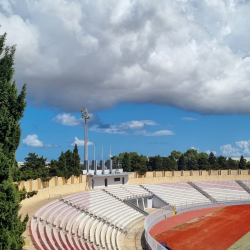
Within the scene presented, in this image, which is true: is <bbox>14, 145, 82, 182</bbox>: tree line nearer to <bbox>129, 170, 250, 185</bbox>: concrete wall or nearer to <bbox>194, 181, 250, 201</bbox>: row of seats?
<bbox>129, 170, 250, 185</bbox>: concrete wall

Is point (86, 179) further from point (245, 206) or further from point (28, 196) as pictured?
point (245, 206)

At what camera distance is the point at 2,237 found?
11.1m

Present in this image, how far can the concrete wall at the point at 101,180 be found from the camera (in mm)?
32269

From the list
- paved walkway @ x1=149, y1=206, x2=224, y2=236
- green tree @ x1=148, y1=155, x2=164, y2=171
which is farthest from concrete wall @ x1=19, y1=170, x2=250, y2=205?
green tree @ x1=148, y1=155, x2=164, y2=171

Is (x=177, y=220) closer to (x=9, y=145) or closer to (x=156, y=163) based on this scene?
(x=9, y=145)

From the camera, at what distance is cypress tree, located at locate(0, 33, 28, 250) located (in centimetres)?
1138

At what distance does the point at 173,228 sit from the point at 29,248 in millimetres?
18333

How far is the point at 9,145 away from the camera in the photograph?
11891 millimetres

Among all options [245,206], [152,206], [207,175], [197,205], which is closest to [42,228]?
[152,206]

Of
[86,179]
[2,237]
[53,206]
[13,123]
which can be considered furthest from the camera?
[86,179]

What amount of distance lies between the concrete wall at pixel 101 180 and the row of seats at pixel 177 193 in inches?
78.1

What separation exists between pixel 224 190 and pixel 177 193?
369 inches

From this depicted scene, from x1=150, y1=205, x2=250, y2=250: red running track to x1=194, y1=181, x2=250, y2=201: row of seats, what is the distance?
706 cm

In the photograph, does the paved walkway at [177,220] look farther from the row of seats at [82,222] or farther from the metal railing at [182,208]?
the row of seats at [82,222]
